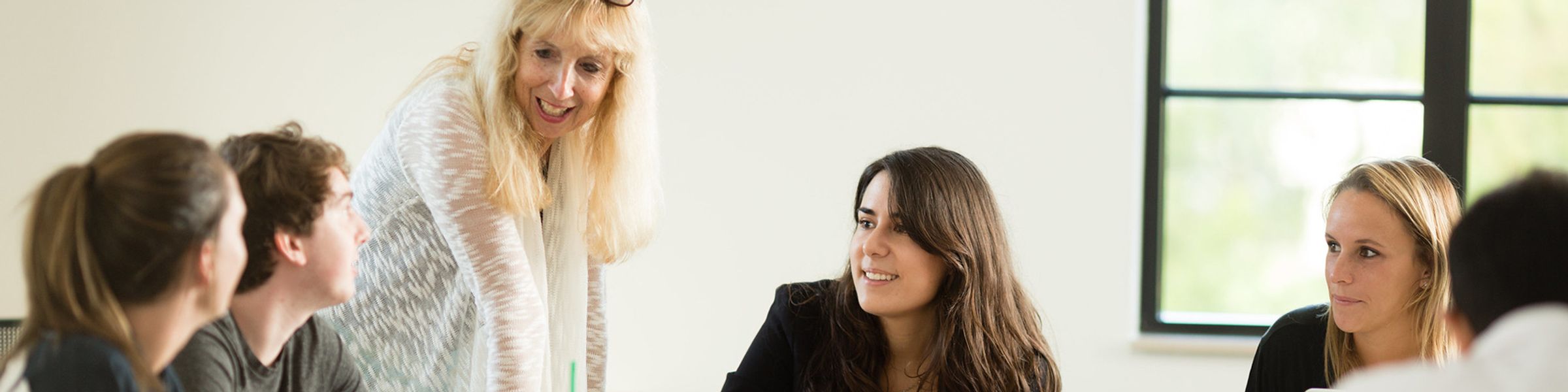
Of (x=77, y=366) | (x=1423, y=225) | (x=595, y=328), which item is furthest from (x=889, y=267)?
(x=77, y=366)

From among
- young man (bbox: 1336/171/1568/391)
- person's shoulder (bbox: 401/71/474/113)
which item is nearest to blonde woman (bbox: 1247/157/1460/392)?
young man (bbox: 1336/171/1568/391)

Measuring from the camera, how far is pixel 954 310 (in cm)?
195

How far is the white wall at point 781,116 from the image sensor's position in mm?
3617

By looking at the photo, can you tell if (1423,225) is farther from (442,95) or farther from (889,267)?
(442,95)

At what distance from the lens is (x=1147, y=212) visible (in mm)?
3893

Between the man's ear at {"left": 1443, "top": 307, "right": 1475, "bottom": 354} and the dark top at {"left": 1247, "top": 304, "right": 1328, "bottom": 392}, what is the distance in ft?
2.58

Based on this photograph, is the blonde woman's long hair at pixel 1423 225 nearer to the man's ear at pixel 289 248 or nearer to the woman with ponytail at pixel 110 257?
the man's ear at pixel 289 248

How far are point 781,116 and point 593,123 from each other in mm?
1714

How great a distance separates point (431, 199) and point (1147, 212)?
2628 mm

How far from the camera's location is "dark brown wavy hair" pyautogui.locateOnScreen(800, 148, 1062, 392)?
1.93 meters

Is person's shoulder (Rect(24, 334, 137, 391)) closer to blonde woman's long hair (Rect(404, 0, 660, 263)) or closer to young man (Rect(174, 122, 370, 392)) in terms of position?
young man (Rect(174, 122, 370, 392))

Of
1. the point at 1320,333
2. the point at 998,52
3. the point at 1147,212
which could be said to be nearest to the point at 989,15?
the point at 998,52

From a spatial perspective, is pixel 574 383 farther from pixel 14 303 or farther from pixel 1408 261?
pixel 14 303

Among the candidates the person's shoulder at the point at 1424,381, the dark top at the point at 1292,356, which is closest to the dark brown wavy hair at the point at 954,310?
the dark top at the point at 1292,356
